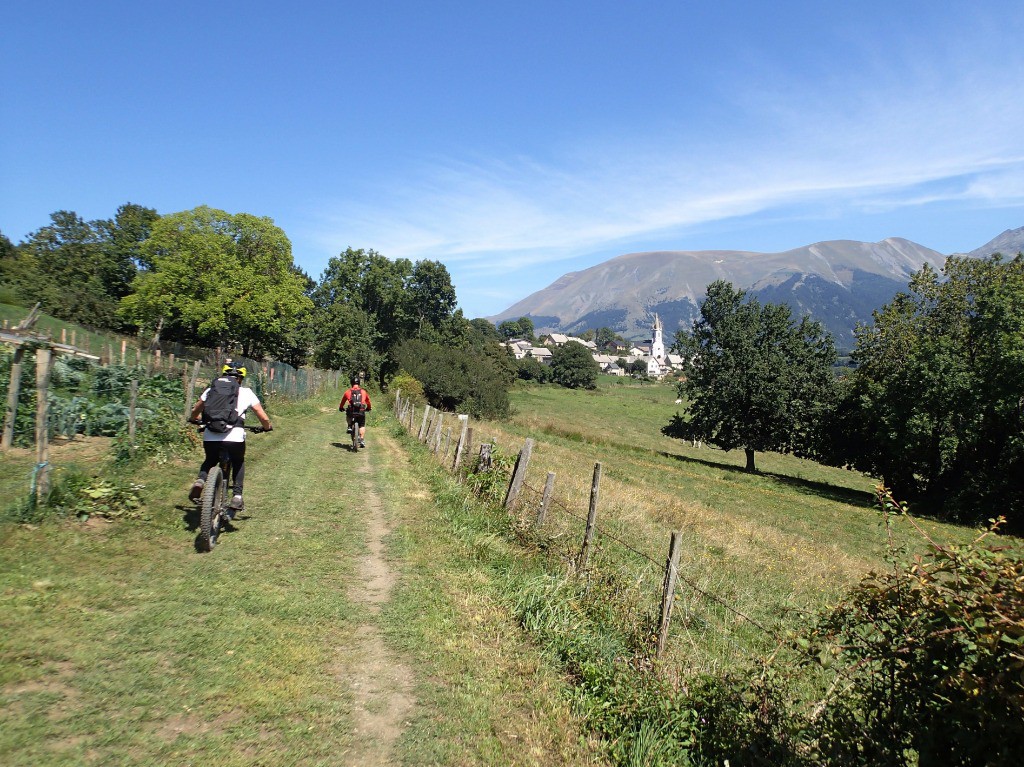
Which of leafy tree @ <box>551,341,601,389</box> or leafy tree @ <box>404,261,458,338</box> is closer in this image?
leafy tree @ <box>404,261,458,338</box>

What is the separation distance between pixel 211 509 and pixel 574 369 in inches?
4293

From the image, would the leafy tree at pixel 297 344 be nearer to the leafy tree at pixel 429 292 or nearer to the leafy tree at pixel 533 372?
the leafy tree at pixel 429 292

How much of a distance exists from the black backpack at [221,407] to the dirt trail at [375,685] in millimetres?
2534

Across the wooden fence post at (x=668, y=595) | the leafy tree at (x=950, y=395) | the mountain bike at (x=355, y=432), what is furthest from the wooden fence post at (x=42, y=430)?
the leafy tree at (x=950, y=395)

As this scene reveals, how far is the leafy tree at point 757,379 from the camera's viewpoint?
37750mm

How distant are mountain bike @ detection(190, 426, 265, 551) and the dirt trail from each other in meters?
1.87

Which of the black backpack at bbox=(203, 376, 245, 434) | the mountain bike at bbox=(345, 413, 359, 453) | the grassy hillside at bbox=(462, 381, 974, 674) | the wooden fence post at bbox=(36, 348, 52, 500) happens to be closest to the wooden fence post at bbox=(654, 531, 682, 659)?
the grassy hillside at bbox=(462, 381, 974, 674)

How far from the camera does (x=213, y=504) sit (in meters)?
7.07

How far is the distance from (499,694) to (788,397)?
3720cm

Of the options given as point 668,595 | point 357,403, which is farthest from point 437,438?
point 668,595

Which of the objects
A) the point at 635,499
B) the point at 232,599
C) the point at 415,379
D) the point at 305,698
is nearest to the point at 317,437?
the point at 635,499

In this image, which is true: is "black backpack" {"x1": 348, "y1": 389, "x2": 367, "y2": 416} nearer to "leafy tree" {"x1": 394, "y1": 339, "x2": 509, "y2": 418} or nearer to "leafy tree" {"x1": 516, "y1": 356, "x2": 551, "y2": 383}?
"leafy tree" {"x1": 394, "y1": 339, "x2": 509, "y2": 418}

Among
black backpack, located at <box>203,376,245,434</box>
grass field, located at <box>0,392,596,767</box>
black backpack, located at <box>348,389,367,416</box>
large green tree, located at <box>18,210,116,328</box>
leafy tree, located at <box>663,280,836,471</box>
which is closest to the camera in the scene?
grass field, located at <box>0,392,596,767</box>

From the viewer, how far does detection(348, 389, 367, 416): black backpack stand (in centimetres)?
1630
